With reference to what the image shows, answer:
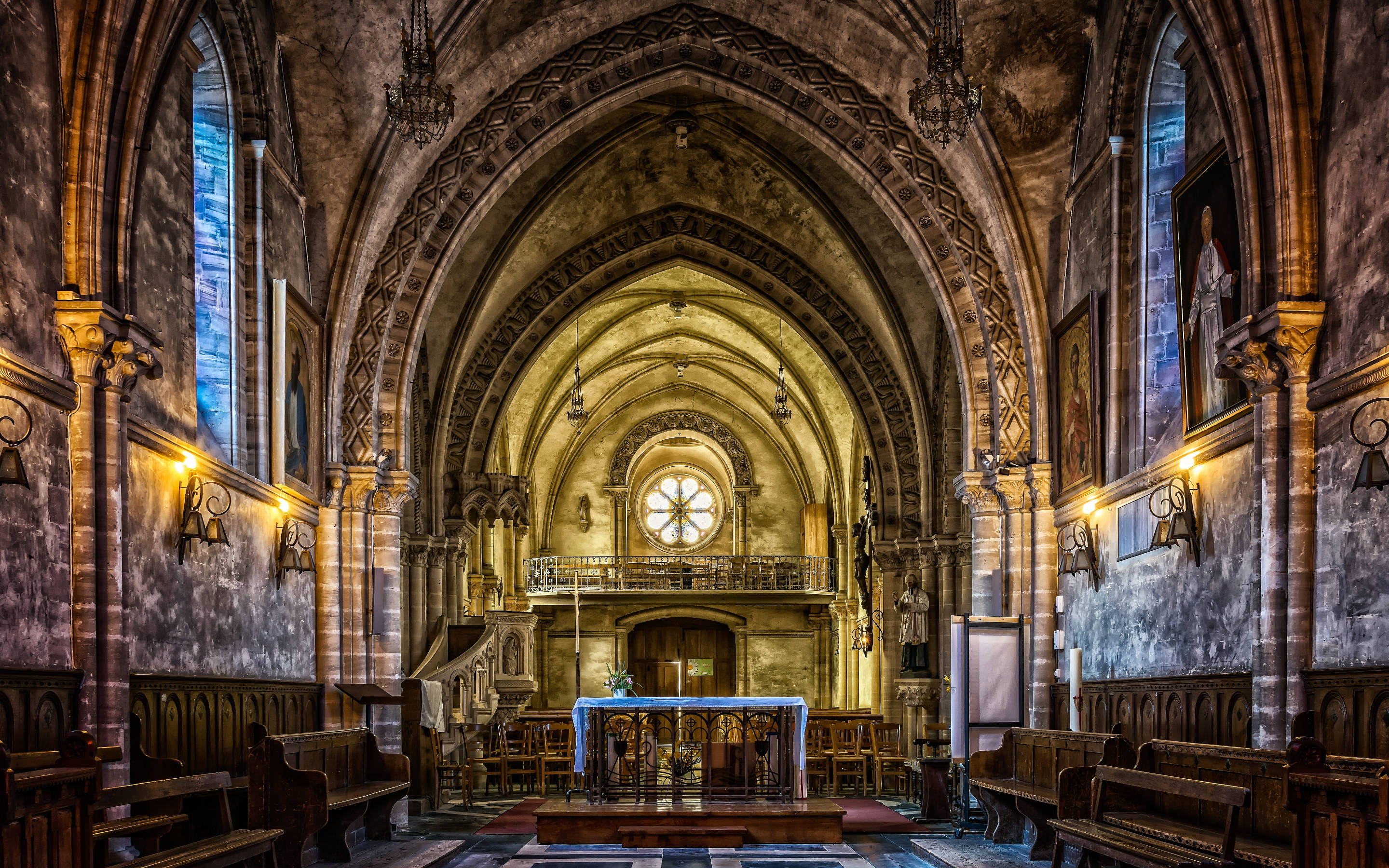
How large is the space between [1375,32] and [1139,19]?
171 inches

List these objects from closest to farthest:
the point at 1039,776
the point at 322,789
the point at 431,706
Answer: the point at 322,789, the point at 1039,776, the point at 431,706

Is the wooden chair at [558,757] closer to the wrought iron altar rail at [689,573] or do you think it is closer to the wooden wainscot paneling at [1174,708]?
the wooden wainscot paneling at [1174,708]

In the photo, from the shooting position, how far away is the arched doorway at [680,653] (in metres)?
33.0

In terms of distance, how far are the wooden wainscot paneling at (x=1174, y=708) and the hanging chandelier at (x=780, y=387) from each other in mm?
14427

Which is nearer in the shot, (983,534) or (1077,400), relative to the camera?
(1077,400)

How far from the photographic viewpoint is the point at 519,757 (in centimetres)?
1812

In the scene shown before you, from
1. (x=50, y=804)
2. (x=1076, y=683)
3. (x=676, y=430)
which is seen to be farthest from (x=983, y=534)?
(x=676, y=430)

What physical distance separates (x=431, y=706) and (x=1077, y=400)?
8270mm

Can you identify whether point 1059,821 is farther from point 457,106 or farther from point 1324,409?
point 457,106

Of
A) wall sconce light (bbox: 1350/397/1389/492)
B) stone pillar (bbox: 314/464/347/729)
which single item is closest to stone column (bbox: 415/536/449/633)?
stone pillar (bbox: 314/464/347/729)

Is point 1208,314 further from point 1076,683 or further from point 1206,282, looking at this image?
point 1076,683

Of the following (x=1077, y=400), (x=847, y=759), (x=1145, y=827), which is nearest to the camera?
(x=1145, y=827)

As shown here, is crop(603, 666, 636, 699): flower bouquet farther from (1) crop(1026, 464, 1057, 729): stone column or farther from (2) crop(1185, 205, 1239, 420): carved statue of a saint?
(2) crop(1185, 205, 1239, 420): carved statue of a saint

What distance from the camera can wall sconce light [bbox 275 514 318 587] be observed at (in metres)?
12.7
